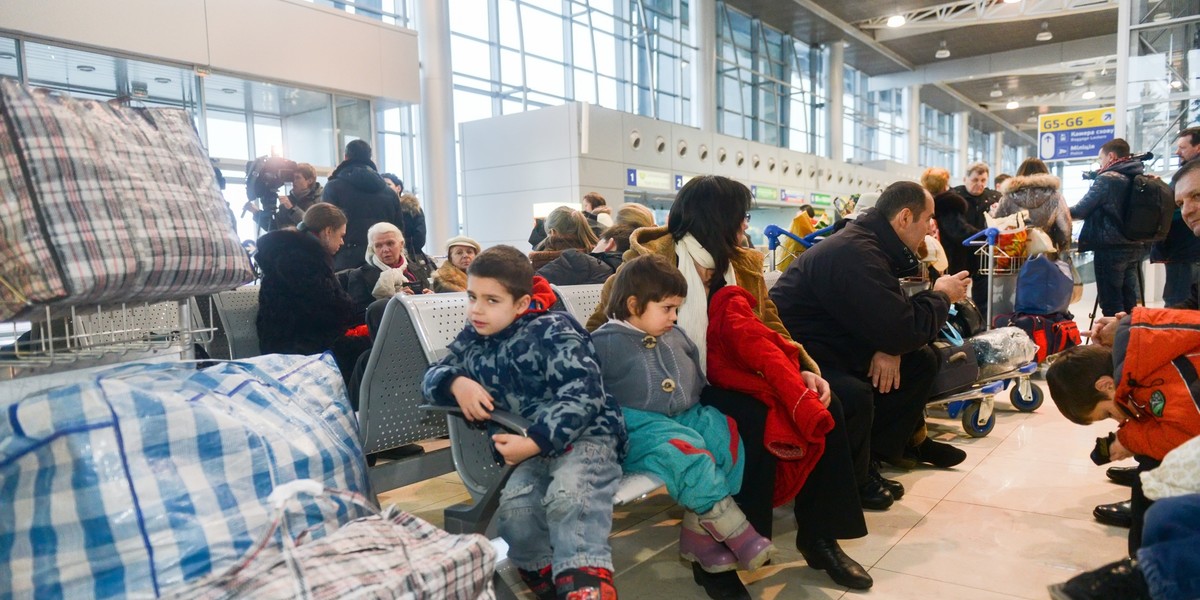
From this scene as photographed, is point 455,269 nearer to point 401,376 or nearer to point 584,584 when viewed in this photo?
point 401,376

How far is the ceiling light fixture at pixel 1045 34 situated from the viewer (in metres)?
19.7

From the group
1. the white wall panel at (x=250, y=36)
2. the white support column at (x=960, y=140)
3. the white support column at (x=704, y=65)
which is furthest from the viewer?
the white support column at (x=960, y=140)

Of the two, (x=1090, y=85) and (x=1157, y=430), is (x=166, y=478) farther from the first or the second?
(x=1090, y=85)

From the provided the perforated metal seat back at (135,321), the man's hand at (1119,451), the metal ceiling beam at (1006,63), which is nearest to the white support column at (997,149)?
the metal ceiling beam at (1006,63)

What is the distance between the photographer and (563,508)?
77.8 inches

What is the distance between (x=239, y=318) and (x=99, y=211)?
2.77 metres

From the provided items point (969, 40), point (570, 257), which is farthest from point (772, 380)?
point (969, 40)

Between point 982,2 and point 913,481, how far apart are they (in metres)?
17.8

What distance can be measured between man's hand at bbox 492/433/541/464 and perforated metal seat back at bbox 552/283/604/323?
1.08 m

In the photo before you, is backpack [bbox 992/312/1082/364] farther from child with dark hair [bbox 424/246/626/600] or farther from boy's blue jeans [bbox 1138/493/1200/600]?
child with dark hair [bbox 424/246/626/600]

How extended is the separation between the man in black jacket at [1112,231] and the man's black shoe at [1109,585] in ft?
16.7

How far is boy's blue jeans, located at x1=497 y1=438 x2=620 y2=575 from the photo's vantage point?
1.95m

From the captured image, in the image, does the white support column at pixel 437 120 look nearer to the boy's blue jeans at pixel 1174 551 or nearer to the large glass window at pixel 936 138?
the boy's blue jeans at pixel 1174 551

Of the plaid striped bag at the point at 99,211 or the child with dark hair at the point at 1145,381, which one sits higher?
the plaid striped bag at the point at 99,211
